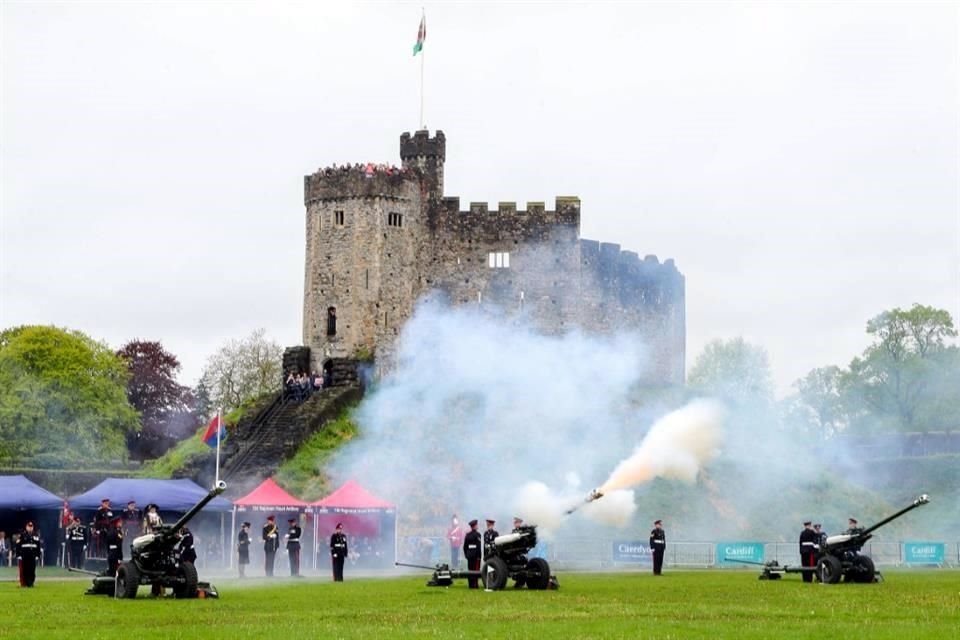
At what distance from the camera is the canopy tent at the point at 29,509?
2146 inches

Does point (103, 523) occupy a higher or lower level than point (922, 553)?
higher

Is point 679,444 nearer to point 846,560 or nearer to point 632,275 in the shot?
point 846,560

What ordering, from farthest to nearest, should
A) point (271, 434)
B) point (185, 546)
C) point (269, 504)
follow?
point (271, 434)
point (269, 504)
point (185, 546)

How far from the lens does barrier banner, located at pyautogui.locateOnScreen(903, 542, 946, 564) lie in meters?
57.2

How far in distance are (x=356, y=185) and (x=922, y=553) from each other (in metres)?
36.7

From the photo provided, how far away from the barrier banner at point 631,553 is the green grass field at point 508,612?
16931 mm

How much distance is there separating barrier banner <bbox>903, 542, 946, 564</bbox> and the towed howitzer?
17454mm

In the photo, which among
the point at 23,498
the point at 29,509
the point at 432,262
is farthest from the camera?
the point at 432,262

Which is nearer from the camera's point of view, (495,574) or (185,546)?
(185,546)

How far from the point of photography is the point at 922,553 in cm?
5747

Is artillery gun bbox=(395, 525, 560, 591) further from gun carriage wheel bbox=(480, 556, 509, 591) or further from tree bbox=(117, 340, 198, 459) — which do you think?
tree bbox=(117, 340, 198, 459)

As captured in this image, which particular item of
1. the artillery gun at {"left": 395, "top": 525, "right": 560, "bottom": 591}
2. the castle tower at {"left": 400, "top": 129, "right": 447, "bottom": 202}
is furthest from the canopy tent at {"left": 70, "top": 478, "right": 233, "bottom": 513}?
the castle tower at {"left": 400, "top": 129, "right": 447, "bottom": 202}

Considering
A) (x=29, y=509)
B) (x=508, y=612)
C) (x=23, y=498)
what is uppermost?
(x=23, y=498)

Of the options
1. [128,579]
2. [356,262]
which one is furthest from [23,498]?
[356,262]
